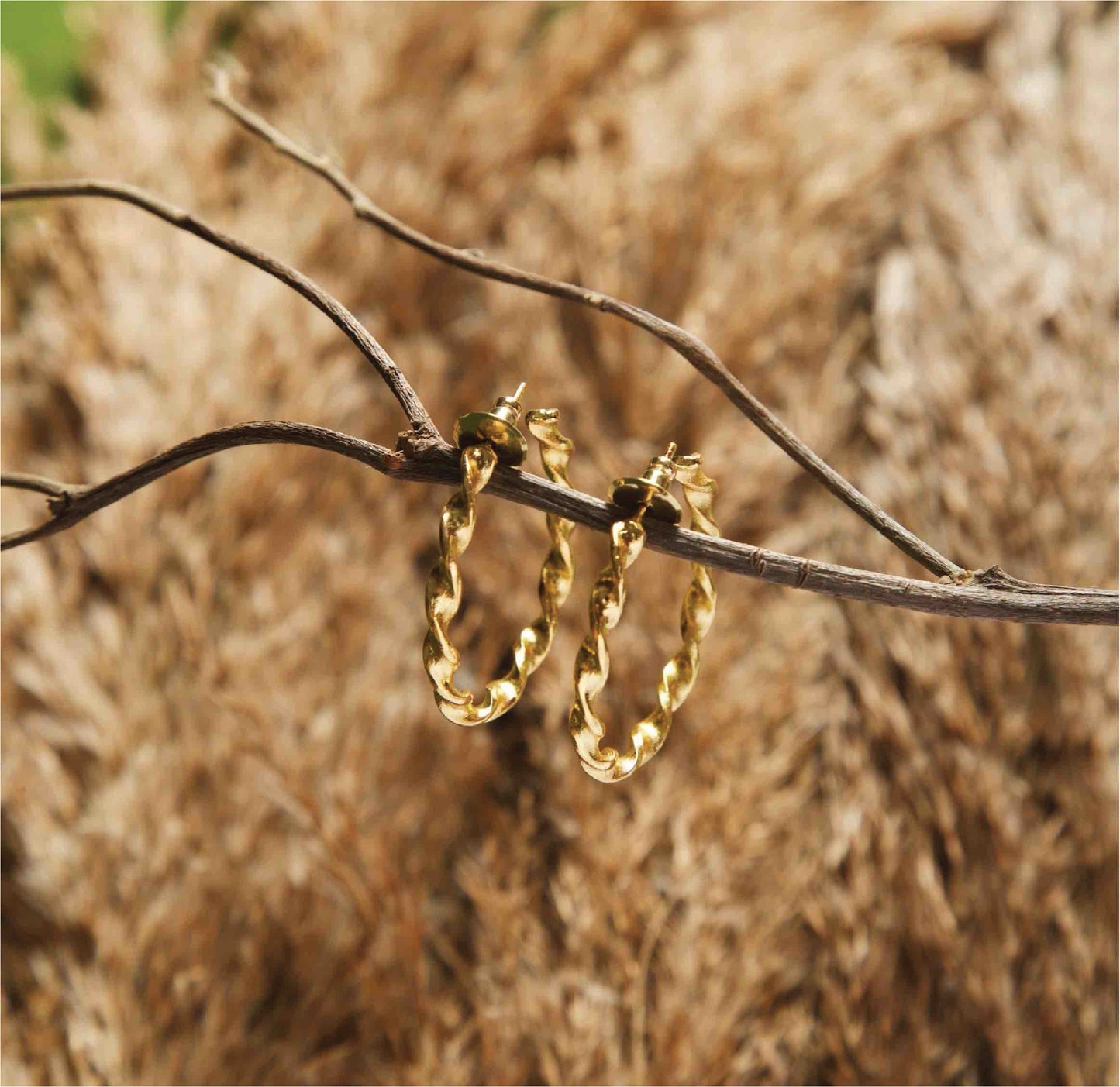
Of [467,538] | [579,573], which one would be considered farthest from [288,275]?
[579,573]

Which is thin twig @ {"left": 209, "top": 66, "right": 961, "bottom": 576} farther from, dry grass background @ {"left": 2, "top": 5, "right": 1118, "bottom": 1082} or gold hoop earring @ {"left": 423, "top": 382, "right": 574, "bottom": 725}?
dry grass background @ {"left": 2, "top": 5, "right": 1118, "bottom": 1082}

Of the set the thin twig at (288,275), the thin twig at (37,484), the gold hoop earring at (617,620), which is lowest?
the gold hoop earring at (617,620)

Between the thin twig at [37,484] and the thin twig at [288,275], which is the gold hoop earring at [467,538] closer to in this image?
the thin twig at [288,275]

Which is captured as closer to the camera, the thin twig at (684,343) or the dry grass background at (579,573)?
the thin twig at (684,343)

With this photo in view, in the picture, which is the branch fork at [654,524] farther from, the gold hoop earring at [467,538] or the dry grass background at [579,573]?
the dry grass background at [579,573]

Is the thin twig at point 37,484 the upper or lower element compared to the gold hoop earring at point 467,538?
upper

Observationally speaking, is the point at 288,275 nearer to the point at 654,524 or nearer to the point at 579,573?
the point at 654,524

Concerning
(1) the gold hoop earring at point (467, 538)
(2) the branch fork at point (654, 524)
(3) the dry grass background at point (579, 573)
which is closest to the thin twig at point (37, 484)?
(2) the branch fork at point (654, 524)
